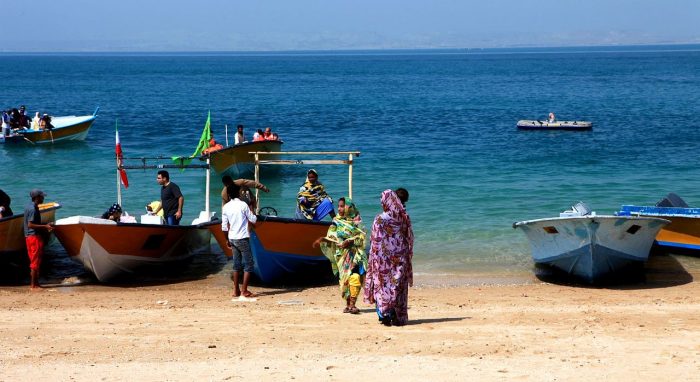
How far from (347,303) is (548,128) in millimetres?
29620

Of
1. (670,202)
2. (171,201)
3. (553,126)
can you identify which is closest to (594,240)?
(670,202)

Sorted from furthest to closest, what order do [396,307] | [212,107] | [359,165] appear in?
[212,107] → [359,165] → [396,307]

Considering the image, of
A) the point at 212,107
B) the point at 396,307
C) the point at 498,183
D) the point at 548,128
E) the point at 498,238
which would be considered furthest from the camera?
the point at 212,107

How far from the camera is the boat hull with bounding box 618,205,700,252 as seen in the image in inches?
612

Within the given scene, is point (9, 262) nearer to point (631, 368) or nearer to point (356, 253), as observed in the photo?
point (356, 253)

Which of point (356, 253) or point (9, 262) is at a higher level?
point (356, 253)

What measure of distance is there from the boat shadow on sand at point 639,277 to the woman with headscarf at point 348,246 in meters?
4.42

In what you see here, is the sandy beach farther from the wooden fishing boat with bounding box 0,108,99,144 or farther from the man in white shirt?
the wooden fishing boat with bounding box 0,108,99,144

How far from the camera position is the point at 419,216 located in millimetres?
20516

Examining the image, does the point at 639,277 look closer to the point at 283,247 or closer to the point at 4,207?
the point at 283,247

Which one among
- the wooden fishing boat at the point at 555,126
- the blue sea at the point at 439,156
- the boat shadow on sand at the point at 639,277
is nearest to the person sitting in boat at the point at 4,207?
the blue sea at the point at 439,156

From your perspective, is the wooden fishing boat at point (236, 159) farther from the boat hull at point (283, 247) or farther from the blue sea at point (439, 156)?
the boat hull at point (283, 247)

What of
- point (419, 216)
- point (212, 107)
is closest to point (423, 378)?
point (419, 216)

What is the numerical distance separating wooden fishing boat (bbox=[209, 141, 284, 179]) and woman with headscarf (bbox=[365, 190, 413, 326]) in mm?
13583
